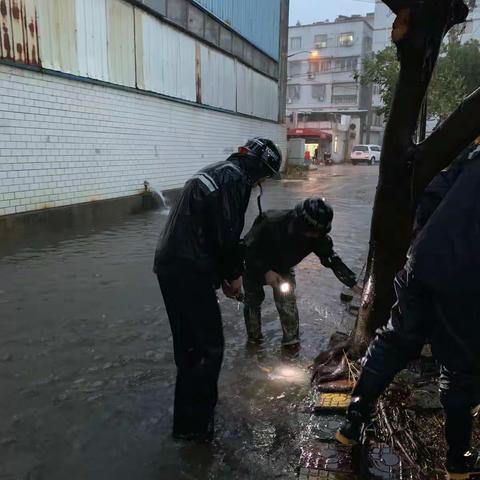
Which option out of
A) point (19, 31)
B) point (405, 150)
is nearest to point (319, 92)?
point (19, 31)

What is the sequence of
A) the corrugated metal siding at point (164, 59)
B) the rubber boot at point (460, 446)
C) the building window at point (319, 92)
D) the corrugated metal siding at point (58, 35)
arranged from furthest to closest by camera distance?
the building window at point (319, 92) < the corrugated metal siding at point (164, 59) < the corrugated metal siding at point (58, 35) < the rubber boot at point (460, 446)

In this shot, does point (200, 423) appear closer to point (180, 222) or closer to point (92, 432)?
point (92, 432)

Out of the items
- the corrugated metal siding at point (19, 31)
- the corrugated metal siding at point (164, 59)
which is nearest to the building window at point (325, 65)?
the corrugated metal siding at point (164, 59)

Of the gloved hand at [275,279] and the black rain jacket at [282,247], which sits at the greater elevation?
the black rain jacket at [282,247]

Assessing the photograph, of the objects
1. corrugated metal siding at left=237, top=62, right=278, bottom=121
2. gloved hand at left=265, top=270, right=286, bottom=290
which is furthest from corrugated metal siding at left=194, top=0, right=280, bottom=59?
gloved hand at left=265, top=270, right=286, bottom=290

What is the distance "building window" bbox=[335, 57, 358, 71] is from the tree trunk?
2159 inches

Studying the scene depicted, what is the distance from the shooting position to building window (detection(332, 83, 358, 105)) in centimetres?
5400

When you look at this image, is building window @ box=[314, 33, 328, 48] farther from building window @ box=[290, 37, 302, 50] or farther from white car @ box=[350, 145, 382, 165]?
white car @ box=[350, 145, 382, 165]

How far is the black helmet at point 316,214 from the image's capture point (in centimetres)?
363

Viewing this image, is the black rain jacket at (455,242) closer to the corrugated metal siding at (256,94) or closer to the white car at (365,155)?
the corrugated metal siding at (256,94)

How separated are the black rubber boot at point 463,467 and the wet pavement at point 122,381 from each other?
83cm

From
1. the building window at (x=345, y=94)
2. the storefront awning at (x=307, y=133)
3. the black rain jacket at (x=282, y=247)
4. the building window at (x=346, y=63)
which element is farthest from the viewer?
the building window at (x=345, y=94)

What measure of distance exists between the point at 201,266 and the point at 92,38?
9362 mm

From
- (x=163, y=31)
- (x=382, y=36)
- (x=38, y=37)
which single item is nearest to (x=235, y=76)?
(x=163, y=31)
